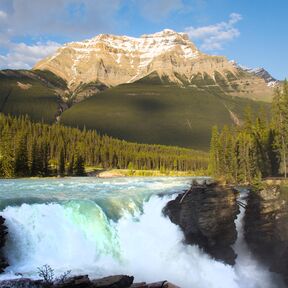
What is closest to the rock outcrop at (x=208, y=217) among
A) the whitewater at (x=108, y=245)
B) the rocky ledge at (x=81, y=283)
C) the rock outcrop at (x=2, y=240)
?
the whitewater at (x=108, y=245)

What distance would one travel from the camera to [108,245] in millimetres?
43062

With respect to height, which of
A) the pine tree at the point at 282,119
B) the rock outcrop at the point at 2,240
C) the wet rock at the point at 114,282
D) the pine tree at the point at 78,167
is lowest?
the wet rock at the point at 114,282

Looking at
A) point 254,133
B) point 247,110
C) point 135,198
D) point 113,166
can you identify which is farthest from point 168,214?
point 113,166

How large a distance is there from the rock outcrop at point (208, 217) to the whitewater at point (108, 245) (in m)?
1.44

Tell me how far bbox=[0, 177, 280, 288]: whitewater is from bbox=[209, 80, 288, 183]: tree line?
39.5 meters

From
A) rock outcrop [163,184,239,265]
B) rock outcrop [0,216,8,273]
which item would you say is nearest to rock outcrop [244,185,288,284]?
rock outcrop [163,184,239,265]

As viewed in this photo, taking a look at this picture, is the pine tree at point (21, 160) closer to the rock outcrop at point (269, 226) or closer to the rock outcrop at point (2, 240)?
the rock outcrop at point (269, 226)

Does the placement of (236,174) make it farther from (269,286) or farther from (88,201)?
(88,201)

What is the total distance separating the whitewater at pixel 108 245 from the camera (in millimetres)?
39469

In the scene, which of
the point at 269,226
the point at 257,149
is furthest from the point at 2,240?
the point at 257,149

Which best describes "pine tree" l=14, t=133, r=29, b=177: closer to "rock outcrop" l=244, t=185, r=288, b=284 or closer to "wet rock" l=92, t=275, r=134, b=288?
"rock outcrop" l=244, t=185, r=288, b=284

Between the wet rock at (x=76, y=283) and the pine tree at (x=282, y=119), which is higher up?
the pine tree at (x=282, y=119)

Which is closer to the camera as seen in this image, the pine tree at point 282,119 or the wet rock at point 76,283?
the wet rock at point 76,283

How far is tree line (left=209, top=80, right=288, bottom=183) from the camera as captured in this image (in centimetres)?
9381
